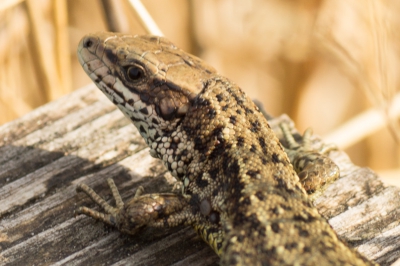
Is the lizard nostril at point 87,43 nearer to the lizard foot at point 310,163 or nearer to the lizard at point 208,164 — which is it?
the lizard at point 208,164

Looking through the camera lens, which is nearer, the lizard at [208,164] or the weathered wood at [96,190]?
the lizard at [208,164]

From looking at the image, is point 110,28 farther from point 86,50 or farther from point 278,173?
point 278,173

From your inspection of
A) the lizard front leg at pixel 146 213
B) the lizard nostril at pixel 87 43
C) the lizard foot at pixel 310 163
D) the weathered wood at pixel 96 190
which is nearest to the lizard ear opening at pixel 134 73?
the lizard nostril at pixel 87 43

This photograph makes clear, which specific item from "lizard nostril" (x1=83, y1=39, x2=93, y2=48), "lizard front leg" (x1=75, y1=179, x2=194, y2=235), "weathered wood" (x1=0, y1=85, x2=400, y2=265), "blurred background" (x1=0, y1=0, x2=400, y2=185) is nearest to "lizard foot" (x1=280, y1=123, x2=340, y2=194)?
"weathered wood" (x1=0, y1=85, x2=400, y2=265)

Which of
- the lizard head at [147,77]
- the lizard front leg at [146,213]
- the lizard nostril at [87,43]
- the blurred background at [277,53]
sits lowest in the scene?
the lizard front leg at [146,213]

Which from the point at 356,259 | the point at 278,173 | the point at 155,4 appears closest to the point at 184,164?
the point at 278,173

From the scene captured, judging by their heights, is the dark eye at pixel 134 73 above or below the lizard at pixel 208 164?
above

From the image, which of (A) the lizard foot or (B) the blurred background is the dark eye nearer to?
(A) the lizard foot
